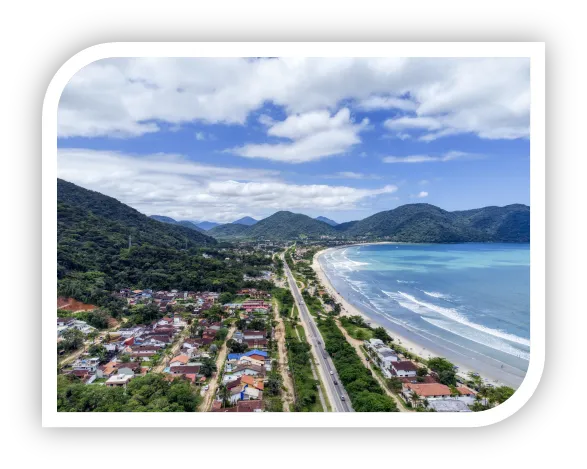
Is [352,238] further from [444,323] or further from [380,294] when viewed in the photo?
[444,323]

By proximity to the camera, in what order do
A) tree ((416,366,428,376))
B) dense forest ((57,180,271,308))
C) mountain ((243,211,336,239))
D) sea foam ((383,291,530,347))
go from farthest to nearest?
mountain ((243,211,336,239)) → dense forest ((57,180,271,308)) → sea foam ((383,291,530,347)) → tree ((416,366,428,376))

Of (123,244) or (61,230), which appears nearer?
(61,230)

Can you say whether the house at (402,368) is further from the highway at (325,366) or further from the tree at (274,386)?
the tree at (274,386)

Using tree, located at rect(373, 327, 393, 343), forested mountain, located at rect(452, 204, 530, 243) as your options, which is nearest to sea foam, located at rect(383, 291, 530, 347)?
tree, located at rect(373, 327, 393, 343)

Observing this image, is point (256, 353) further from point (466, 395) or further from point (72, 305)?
point (72, 305)

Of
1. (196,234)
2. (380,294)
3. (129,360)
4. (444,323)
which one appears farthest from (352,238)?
(129,360)

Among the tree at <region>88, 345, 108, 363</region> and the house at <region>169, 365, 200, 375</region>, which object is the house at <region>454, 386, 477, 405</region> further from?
the tree at <region>88, 345, 108, 363</region>
